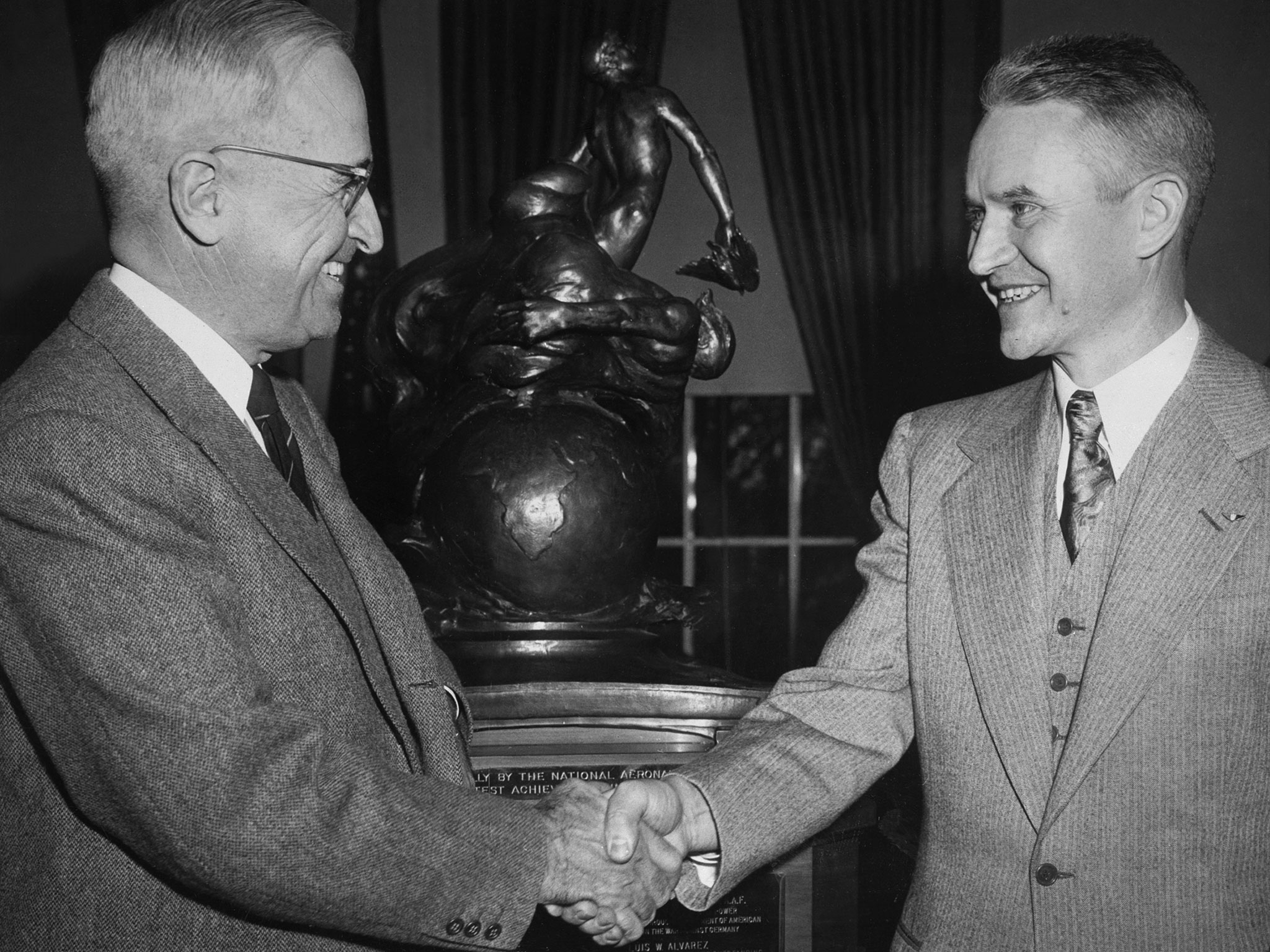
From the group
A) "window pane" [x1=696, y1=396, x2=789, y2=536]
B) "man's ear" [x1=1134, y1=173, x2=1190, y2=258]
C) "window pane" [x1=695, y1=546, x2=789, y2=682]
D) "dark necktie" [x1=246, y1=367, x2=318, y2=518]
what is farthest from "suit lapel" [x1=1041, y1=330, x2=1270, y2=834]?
"window pane" [x1=696, y1=396, x2=789, y2=536]

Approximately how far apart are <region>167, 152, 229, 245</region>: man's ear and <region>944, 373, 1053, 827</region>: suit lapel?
1.02m

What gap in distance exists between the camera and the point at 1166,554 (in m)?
1.62

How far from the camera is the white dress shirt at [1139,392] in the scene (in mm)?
1722

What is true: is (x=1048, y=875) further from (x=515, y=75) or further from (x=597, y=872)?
(x=515, y=75)

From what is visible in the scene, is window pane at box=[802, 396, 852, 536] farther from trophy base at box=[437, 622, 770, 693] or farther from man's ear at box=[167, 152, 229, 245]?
man's ear at box=[167, 152, 229, 245]

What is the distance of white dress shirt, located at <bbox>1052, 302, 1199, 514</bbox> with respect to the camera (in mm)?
1722

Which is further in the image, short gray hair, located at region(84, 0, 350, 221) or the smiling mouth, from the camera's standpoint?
the smiling mouth

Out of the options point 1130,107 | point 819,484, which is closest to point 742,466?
point 819,484

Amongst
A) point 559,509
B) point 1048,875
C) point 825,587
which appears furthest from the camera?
point 825,587

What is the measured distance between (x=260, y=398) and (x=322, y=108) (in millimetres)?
363

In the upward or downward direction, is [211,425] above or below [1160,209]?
below

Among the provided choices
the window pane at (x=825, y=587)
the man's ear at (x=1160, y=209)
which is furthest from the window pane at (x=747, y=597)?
the man's ear at (x=1160, y=209)

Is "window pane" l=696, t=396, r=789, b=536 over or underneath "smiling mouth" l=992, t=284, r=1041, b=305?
underneath

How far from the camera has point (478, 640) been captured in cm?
294
